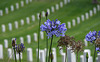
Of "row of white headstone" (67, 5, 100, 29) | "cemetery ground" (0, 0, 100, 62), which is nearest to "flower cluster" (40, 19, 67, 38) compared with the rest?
"cemetery ground" (0, 0, 100, 62)

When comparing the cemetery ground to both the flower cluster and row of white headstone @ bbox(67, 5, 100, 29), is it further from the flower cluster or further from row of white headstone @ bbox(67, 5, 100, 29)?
the flower cluster

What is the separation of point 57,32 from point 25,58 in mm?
7817

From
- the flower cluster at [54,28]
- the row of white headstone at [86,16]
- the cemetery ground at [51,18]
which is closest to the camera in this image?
the flower cluster at [54,28]

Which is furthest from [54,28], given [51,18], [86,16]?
[86,16]

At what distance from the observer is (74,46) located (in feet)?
15.3

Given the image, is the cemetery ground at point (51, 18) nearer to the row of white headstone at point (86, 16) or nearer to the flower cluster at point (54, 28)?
the row of white headstone at point (86, 16)

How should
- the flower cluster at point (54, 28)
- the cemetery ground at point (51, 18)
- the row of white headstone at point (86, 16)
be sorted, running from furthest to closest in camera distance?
the row of white headstone at point (86, 16), the cemetery ground at point (51, 18), the flower cluster at point (54, 28)

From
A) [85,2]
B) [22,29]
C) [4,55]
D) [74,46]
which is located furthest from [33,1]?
[74,46]

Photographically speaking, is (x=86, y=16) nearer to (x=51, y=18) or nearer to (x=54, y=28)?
(x=51, y=18)

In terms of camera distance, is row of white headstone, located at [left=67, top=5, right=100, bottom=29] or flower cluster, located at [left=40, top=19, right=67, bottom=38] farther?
row of white headstone, located at [left=67, top=5, right=100, bottom=29]

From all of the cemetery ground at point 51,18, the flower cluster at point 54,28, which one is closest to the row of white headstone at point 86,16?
the cemetery ground at point 51,18

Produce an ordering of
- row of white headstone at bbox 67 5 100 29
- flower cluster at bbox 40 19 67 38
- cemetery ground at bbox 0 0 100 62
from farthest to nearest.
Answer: row of white headstone at bbox 67 5 100 29
cemetery ground at bbox 0 0 100 62
flower cluster at bbox 40 19 67 38

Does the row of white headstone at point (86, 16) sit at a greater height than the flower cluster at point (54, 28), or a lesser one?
greater

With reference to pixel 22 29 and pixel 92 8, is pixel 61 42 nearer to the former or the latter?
pixel 22 29
